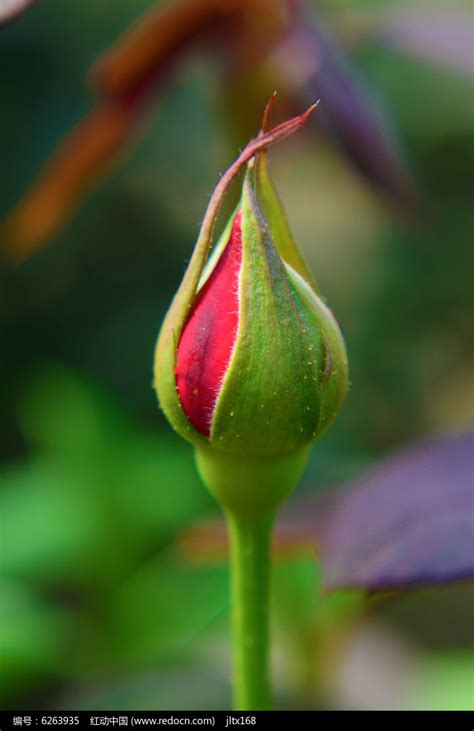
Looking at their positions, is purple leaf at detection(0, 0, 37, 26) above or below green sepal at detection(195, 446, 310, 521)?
above

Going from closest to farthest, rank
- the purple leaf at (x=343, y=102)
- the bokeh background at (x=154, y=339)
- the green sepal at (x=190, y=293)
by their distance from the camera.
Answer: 1. the green sepal at (x=190, y=293)
2. the purple leaf at (x=343, y=102)
3. the bokeh background at (x=154, y=339)

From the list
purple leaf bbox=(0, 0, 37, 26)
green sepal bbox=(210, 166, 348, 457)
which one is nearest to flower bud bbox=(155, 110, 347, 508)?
green sepal bbox=(210, 166, 348, 457)

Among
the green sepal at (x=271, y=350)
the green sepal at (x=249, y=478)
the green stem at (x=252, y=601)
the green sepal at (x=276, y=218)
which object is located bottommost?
the green stem at (x=252, y=601)

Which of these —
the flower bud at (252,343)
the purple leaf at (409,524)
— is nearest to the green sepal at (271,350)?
the flower bud at (252,343)

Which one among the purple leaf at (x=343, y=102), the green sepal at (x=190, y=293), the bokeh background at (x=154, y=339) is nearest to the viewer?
the green sepal at (x=190, y=293)

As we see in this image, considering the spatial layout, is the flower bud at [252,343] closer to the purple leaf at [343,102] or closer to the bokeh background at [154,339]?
the bokeh background at [154,339]

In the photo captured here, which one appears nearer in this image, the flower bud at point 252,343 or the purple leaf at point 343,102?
the flower bud at point 252,343

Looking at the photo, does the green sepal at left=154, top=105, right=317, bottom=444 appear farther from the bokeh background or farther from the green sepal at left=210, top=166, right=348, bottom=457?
the bokeh background
